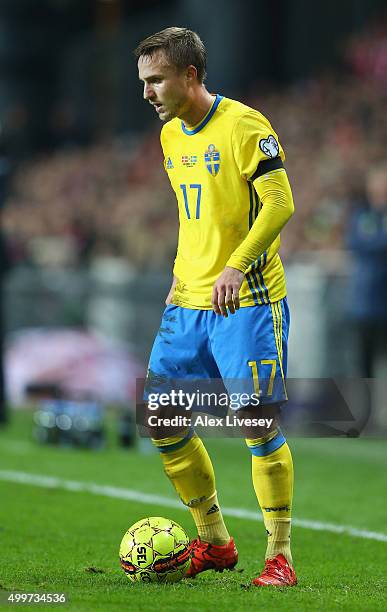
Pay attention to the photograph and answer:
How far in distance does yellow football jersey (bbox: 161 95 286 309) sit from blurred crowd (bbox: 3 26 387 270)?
22.9ft

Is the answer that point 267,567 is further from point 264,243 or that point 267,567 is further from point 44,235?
point 44,235

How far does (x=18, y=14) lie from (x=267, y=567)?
25.0 meters

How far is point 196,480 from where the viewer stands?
5.50 m

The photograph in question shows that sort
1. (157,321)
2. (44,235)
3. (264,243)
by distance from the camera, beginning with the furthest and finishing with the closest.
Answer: (44,235) → (157,321) → (264,243)

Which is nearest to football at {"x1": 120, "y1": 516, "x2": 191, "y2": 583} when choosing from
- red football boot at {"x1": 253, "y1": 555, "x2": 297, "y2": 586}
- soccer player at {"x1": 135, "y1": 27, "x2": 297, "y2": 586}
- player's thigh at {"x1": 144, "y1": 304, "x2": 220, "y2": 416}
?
soccer player at {"x1": 135, "y1": 27, "x2": 297, "y2": 586}

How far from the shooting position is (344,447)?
11312 mm

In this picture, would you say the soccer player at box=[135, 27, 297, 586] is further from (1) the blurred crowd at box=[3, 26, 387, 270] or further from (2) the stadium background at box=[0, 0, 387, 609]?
(1) the blurred crowd at box=[3, 26, 387, 270]

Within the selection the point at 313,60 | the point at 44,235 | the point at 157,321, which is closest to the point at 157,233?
the point at 157,321

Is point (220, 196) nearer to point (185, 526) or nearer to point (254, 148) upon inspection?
point (254, 148)

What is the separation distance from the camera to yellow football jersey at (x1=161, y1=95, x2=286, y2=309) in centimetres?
523

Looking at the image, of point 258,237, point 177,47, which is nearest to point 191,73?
point 177,47

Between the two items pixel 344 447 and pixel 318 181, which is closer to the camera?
pixel 344 447

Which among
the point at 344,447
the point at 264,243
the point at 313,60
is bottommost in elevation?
the point at 344,447

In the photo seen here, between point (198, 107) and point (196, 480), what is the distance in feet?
4.91
